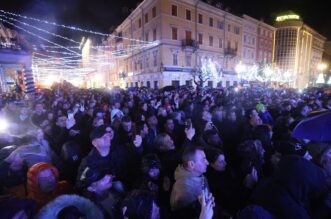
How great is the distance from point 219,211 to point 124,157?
1.61 meters

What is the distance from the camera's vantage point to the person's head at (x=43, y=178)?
2383 mm

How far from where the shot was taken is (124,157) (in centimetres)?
325

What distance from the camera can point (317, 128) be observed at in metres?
2.32

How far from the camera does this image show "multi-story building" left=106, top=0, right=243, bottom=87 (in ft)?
88.3

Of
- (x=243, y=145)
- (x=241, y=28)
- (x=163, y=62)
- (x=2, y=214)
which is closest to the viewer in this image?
(x=2, y=214)

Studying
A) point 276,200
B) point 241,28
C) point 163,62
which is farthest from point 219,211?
point 241,28

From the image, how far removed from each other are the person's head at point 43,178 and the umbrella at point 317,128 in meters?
2.91

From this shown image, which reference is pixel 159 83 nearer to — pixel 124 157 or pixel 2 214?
pixel 124 157

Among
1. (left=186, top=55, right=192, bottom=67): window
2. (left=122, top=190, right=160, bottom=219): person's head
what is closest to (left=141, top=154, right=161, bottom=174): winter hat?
(left=122, top=190, right=160, bottom=219): person's head

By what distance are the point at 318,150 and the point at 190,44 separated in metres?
27.6

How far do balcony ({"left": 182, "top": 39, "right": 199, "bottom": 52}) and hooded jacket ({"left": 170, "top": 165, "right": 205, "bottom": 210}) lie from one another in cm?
2754

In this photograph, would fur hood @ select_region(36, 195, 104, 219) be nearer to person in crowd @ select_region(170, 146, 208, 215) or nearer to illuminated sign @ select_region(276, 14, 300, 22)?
person in crowd @ select_region(170, 146, 208, 215)

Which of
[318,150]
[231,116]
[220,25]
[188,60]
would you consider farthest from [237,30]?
[318,150]

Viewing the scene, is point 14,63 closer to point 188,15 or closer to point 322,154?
point 322,154
